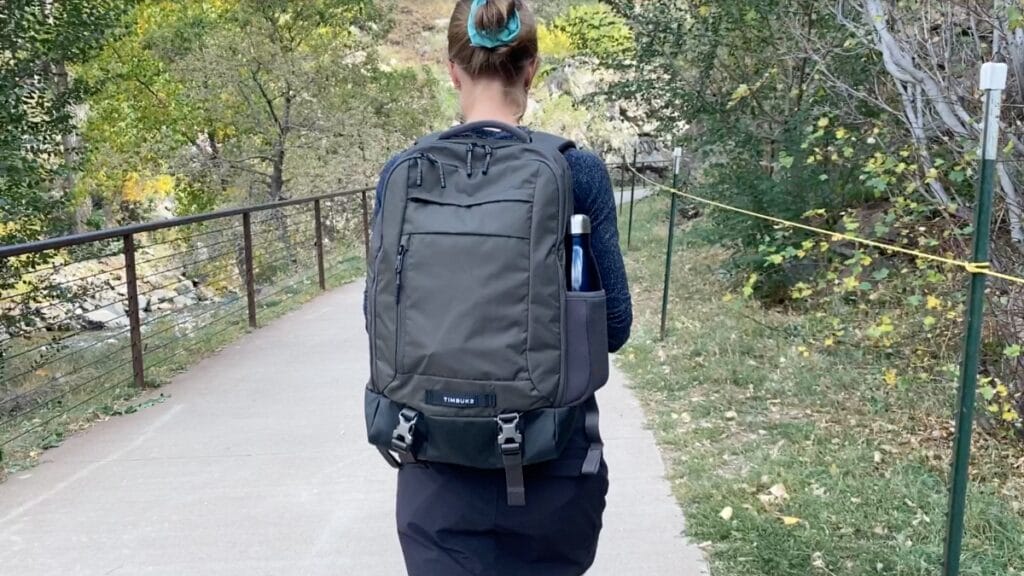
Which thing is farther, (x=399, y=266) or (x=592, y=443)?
(x=592, y=443)

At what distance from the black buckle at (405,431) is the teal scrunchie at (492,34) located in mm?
728

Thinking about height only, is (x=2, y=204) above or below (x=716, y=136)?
below

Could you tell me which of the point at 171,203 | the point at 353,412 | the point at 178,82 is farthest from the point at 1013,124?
the point at 171,203

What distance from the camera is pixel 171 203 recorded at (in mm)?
25766

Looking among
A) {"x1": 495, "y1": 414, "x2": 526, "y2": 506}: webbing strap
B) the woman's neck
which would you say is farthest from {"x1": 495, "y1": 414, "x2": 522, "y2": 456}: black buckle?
the woman's neck

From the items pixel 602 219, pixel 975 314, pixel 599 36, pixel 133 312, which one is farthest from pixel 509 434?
pixel 599 36

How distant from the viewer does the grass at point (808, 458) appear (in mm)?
3234

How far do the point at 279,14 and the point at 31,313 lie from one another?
11.1 m

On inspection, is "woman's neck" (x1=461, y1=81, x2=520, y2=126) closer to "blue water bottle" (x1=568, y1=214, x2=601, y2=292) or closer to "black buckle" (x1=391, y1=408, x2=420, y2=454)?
"blue water bottle" (x1=568, y1=214, x2=601, y2=292)

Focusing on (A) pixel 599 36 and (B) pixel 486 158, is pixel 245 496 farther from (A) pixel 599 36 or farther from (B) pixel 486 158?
(A) pixel 599 36

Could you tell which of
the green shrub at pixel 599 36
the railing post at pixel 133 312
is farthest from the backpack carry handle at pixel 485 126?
the green shrub at pixel 599 36

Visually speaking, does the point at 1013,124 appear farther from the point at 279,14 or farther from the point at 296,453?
the point at 279,14

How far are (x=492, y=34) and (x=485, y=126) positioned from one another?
6.9 inches

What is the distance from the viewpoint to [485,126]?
1717mm
